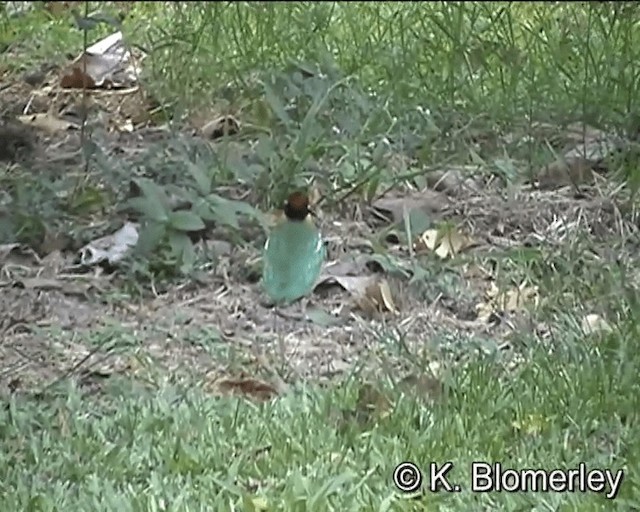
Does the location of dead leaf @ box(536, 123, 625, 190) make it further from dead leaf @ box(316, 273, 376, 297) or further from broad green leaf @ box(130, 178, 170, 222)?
broad green leaf @ box(130, 178, 170, 222)

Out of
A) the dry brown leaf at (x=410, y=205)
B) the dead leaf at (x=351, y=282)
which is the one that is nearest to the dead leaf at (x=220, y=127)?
the dry brown leaf at (x=410, y=205)

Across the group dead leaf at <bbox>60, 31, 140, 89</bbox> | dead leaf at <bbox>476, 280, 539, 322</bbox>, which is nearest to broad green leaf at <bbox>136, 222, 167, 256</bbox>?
dead leaf at <bbox>476, 280, 539, 322</bbox>

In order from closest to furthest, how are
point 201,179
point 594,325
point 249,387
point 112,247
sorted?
1. point 249,387
2. point 594,325
3. point 112,247
4. point 201,179

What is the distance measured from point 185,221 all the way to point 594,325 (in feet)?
3.73

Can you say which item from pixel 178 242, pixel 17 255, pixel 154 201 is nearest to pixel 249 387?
pixel 178 242

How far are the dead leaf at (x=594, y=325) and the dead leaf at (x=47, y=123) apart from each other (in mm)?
2131

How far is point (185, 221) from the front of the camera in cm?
388

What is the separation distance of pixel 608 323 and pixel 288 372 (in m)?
0.73

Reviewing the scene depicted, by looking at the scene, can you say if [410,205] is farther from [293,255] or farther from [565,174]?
[293,255]

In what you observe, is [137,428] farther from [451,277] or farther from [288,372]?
[451,277]

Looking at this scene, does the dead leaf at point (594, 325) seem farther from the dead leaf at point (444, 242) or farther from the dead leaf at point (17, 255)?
the dead leaf at point (17, 255)

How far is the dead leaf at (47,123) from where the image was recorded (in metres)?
4.85

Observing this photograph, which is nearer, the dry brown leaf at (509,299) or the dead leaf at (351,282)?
→ the dry brown leaf at (509,299)

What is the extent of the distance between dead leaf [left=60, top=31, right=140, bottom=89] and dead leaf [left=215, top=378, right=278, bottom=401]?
7.27ft
